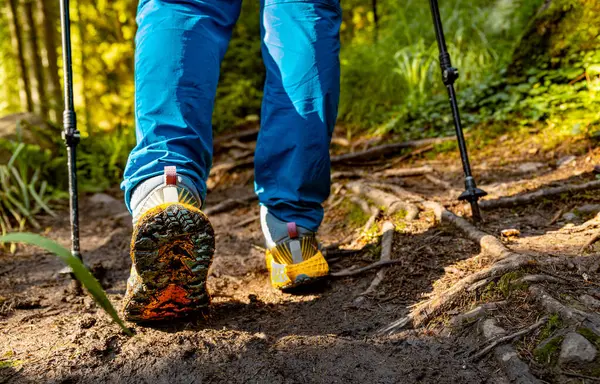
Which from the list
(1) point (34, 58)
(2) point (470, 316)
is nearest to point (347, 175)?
(2) point (470, 316)

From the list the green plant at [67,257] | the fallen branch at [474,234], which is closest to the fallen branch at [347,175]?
the fallen branch at [474,234]

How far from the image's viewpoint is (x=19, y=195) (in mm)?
3645

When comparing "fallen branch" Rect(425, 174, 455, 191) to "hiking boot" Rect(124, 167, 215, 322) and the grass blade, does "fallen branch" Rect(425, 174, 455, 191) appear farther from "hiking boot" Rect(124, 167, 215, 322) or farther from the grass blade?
the grass blade

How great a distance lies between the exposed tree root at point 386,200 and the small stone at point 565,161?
1043 mm

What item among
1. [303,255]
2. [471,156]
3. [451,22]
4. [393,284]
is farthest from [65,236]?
[451,22]

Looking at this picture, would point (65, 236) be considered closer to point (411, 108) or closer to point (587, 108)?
point (411, 108)

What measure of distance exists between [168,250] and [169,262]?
0.12 ft

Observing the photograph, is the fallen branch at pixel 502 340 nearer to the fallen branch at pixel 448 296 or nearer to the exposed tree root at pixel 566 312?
the exposed tree root at pixel 566 312

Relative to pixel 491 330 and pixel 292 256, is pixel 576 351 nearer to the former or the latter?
pixel 491 330

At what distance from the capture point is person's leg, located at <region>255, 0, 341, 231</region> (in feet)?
5.35

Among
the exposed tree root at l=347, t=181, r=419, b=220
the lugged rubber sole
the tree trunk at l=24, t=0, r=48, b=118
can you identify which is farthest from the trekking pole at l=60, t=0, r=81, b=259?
the tree trunk at l=24, t=0, r=48, b=118

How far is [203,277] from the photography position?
4.37ft

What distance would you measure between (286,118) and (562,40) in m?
2.72

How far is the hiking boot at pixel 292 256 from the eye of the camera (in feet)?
5.50
